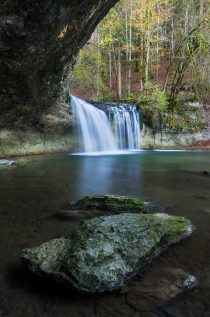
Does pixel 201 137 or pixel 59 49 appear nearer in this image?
pixel 59 49

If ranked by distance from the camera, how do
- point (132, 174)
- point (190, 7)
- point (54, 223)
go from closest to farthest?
point (54, 223)
point (132, 174)
point (190, 7)

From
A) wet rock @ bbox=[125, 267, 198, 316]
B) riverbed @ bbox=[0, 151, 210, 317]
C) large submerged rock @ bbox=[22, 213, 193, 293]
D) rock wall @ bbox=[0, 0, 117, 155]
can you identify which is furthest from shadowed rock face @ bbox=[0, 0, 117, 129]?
wet rock @ bbox=[125, 267, 198, 316]

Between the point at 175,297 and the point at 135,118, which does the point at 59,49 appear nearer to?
the point at 175,297

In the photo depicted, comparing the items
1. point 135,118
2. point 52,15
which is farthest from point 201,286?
point 135,118

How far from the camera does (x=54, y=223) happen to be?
4504 mm

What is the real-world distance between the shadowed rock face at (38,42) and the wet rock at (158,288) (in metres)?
4.46

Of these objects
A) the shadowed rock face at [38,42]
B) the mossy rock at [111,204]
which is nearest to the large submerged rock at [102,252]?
the mossy rock at [111,204]

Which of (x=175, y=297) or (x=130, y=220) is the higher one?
(x=130, y=220)

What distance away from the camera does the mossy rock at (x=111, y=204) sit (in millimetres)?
5012

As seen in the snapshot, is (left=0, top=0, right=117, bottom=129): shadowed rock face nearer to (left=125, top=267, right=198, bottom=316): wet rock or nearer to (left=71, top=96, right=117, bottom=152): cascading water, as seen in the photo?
(left=125, top=267, right=198, bottom=316): wet rock

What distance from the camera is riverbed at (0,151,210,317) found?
262 centimetres

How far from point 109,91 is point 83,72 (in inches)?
100.0

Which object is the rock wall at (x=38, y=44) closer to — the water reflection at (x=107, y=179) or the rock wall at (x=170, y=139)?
the water reflection at (x=107, y=179)

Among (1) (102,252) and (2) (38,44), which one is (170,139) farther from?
(1) (102,252)
